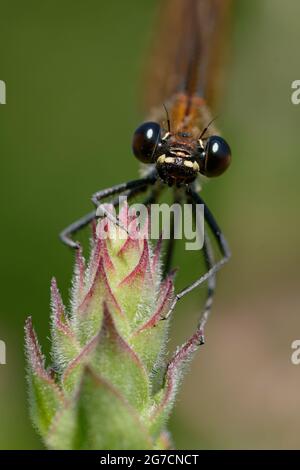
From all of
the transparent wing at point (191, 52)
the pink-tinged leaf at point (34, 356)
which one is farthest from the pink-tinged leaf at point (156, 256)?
the transparent wing at point (191, 52)

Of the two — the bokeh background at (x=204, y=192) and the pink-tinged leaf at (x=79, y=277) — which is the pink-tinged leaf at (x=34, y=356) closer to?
the pink-tinged leaf at (x=79, y=277)

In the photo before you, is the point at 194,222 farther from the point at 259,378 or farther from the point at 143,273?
the point at 143,273

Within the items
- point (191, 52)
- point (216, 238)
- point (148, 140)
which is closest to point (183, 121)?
point (148, 140)

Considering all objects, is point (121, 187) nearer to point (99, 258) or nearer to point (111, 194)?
point (111, 194)

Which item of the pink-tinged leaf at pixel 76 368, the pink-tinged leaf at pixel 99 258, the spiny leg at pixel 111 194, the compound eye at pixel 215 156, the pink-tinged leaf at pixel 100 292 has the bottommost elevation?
the pink-tinged leaf at pixel 76 368

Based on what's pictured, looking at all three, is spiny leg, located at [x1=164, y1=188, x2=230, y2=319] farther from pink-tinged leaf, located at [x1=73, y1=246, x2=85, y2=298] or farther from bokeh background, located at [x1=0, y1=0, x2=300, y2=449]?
pink-tinged leaf, located at [x1=73, y1=246, x2=85, y2=298]

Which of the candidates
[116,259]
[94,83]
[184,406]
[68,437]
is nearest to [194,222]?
[184,406]

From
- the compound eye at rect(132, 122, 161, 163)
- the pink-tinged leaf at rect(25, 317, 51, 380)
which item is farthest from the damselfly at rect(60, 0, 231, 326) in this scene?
the pink-tinged leaf at rect(25, 317, 51, 380)

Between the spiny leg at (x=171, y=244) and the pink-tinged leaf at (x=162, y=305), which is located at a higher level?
the spiny leg at (x=171, y=244)
